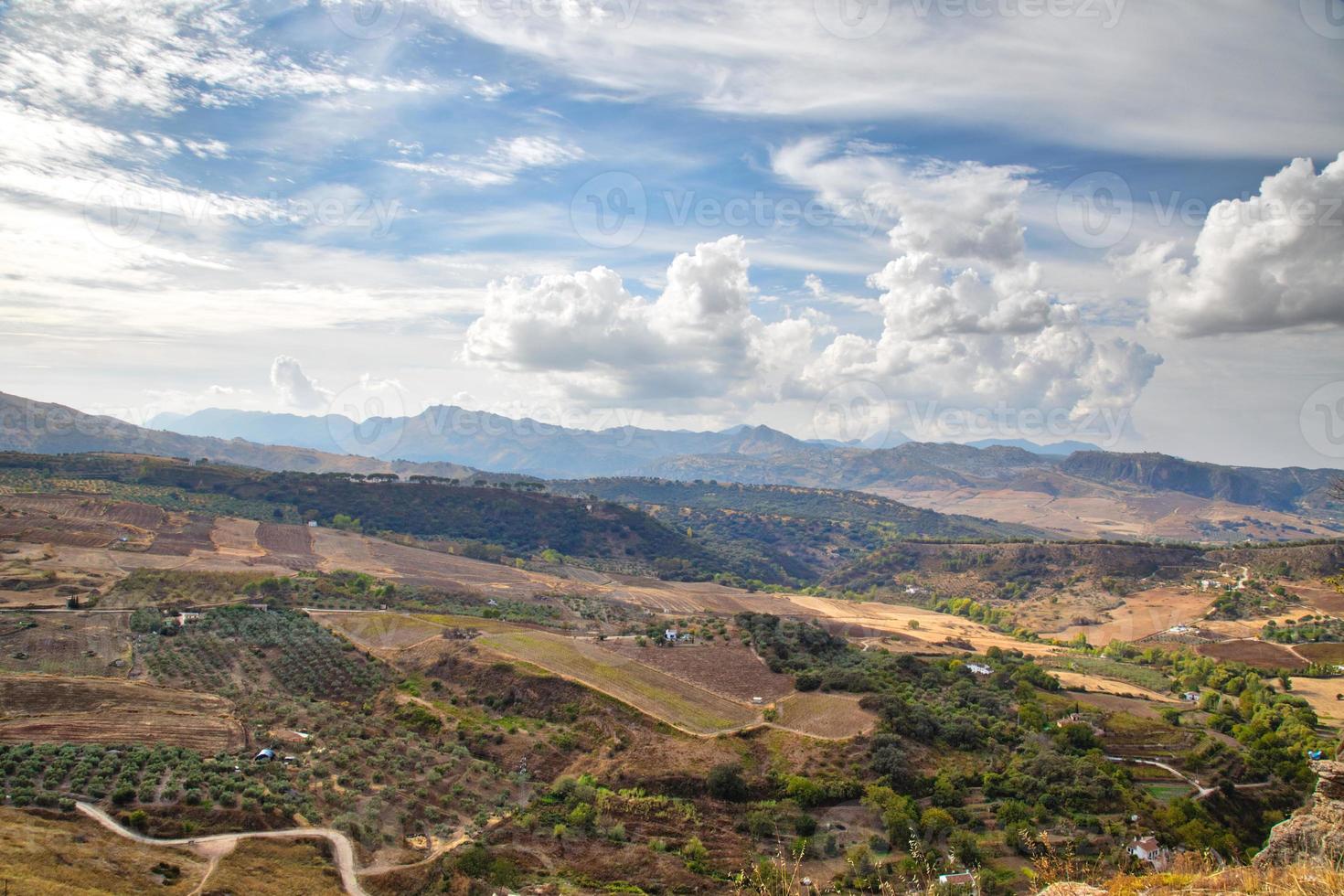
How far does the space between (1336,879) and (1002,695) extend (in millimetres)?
60919

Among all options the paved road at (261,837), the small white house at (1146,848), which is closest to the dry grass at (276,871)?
the paved road at (261,837)

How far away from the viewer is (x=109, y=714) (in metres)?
45.2

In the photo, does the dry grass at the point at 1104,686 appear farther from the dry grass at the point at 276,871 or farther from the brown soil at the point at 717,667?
the dry grass at the point at 276,871

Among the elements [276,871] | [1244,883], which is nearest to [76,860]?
[276,871]

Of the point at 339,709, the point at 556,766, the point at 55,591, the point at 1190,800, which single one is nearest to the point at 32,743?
the point at 339,709

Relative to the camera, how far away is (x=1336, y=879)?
11.5 meters

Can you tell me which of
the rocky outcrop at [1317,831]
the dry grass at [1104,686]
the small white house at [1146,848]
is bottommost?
the dry grass at [1104,686]

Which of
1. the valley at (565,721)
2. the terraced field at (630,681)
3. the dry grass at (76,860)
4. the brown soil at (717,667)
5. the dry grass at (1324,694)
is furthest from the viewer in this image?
the dry grass at (1324,694)

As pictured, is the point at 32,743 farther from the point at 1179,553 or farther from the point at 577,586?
the point at 1179,553

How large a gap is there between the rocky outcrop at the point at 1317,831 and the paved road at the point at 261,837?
31942 mm

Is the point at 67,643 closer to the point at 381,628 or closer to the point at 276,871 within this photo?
the point at 381,628

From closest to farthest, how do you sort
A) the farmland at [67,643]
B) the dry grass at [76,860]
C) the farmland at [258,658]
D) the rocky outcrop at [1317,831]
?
the rocky outcrop at [1317,831] < the dry grass at [76,860] < the farmland at [67,643] < the farmland at [258,658]

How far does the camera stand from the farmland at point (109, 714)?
4199 cm

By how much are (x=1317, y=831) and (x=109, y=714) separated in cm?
5592
